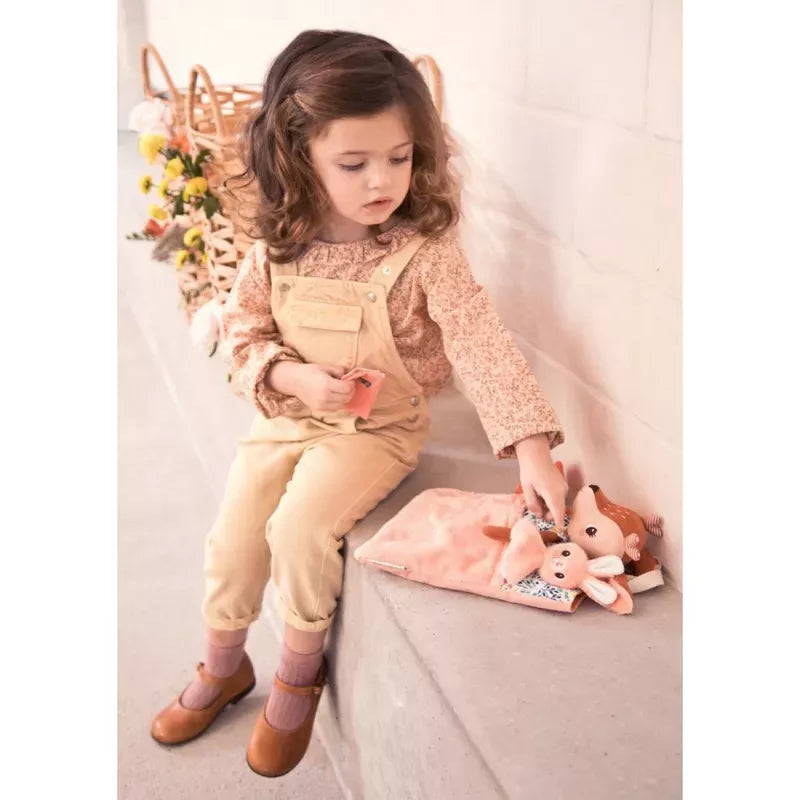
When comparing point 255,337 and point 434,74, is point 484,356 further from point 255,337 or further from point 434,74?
point 434,74

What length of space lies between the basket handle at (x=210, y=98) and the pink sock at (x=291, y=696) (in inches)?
38.0

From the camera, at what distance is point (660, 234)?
1.08 metres

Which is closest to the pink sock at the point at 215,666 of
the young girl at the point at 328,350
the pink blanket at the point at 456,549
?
the young girl at the point at 328,350

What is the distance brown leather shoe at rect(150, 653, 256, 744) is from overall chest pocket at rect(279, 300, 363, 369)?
18.2 inches

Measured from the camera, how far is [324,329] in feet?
4.35

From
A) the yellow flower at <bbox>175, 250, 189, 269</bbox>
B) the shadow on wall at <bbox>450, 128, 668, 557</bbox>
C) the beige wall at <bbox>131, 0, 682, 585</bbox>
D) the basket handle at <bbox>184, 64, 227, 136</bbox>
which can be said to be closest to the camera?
the beige wall at <bbox>131, 0, 682, 585</bbox>

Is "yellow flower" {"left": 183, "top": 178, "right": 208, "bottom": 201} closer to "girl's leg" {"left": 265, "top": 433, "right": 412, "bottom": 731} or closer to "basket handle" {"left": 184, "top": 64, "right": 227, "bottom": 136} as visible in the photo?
"basket handle" {"left": 184, "top": 64, "right": 227, "bottom": 136}

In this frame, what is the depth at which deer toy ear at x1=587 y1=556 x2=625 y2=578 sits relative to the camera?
3.68 feet

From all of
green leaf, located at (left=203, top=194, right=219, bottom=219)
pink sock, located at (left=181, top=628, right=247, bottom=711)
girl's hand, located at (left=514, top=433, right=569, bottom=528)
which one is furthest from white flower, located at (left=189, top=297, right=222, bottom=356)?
girl's hand, located at (left=514, top=433, right=569, bottom=528)
